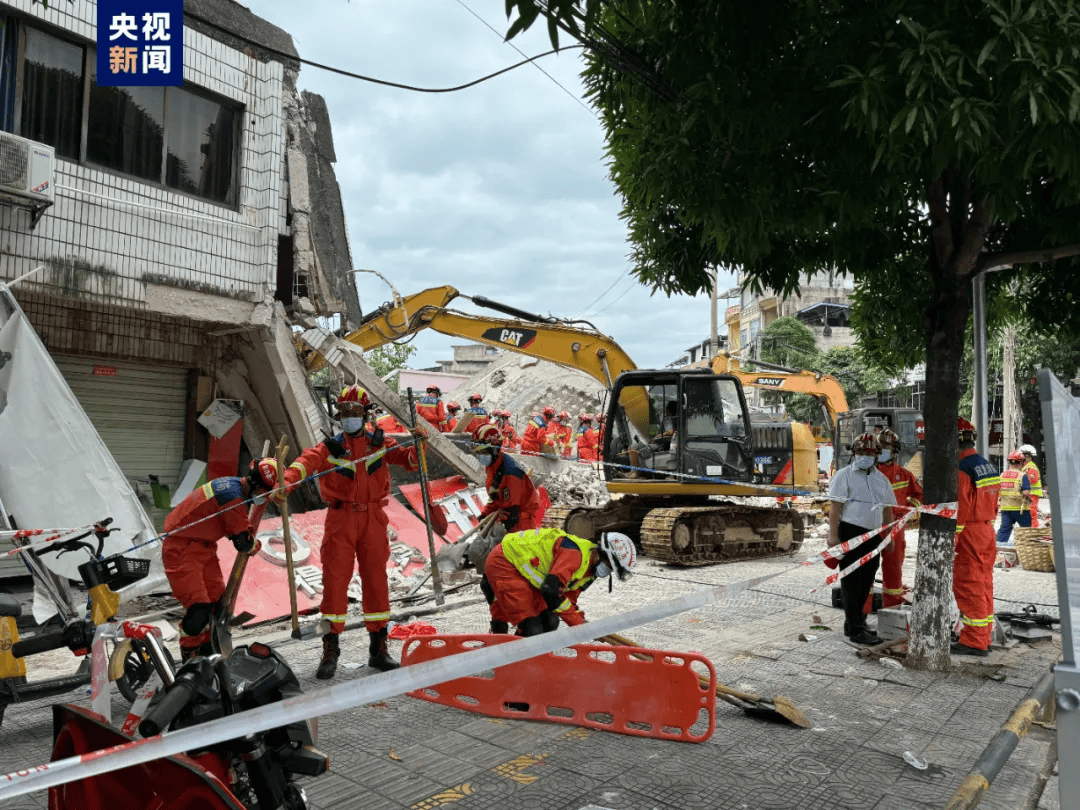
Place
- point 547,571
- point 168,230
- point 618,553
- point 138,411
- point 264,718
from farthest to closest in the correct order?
point 138,411 → point 168,230 → point 547,571 → point 618,553 → point 264,718

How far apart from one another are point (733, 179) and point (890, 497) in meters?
3.76

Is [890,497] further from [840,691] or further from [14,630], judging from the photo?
[14,630]

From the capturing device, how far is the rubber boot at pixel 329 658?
5.51m

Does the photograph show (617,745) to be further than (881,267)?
No

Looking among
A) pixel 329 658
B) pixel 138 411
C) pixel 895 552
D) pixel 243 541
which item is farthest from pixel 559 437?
pixel 243 541

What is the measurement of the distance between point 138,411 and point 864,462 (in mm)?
8349

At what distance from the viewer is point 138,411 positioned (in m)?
10.0

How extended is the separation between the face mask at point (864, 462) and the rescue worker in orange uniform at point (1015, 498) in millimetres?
7579

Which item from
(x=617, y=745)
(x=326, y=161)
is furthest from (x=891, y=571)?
(x=326, y=161)

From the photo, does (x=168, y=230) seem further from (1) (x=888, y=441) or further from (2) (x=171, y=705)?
(2) (x=171, y=705)

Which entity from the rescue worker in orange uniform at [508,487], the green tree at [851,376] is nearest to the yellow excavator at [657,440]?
the rescue worker in orange uniform at [508,487]

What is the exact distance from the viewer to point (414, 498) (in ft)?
35.8

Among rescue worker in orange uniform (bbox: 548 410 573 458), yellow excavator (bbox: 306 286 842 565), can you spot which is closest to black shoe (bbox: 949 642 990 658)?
yellow excavator (bbox: 306 286 842 565)

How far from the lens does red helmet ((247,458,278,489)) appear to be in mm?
5055
